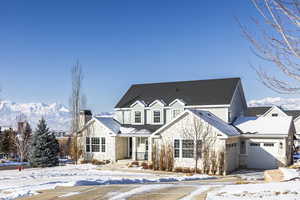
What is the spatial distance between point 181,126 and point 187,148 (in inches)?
68.7

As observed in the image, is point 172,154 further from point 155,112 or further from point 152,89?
point 152,89

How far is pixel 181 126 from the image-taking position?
77.3 feet

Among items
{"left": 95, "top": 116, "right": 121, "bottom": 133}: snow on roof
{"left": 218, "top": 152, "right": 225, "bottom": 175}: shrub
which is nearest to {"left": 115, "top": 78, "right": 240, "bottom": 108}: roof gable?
{"left": 95, "top": 116, "right": 121, "bottom": 133}: snow on roof

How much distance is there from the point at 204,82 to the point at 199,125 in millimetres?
9843

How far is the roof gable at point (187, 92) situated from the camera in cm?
2820

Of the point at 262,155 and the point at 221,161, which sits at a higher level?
the point at 262,155

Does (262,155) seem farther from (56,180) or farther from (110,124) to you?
(56,180)

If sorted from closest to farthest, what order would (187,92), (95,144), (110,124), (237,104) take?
1. (95,144)
2. (237,104)
3. (110,124)
4. (187,92)

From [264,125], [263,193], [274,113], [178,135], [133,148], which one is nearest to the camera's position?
[263,193]

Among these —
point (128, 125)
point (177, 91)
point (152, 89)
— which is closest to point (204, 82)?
point (177, 91)

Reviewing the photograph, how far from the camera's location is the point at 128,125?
31.2 m

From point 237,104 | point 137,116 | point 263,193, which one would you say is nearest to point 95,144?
point 137,116

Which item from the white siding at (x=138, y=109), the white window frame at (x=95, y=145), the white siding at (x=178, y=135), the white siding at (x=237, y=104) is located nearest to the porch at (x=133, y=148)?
the white window frame at (x=95, y=145)

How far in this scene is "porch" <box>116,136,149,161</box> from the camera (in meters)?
27.9
